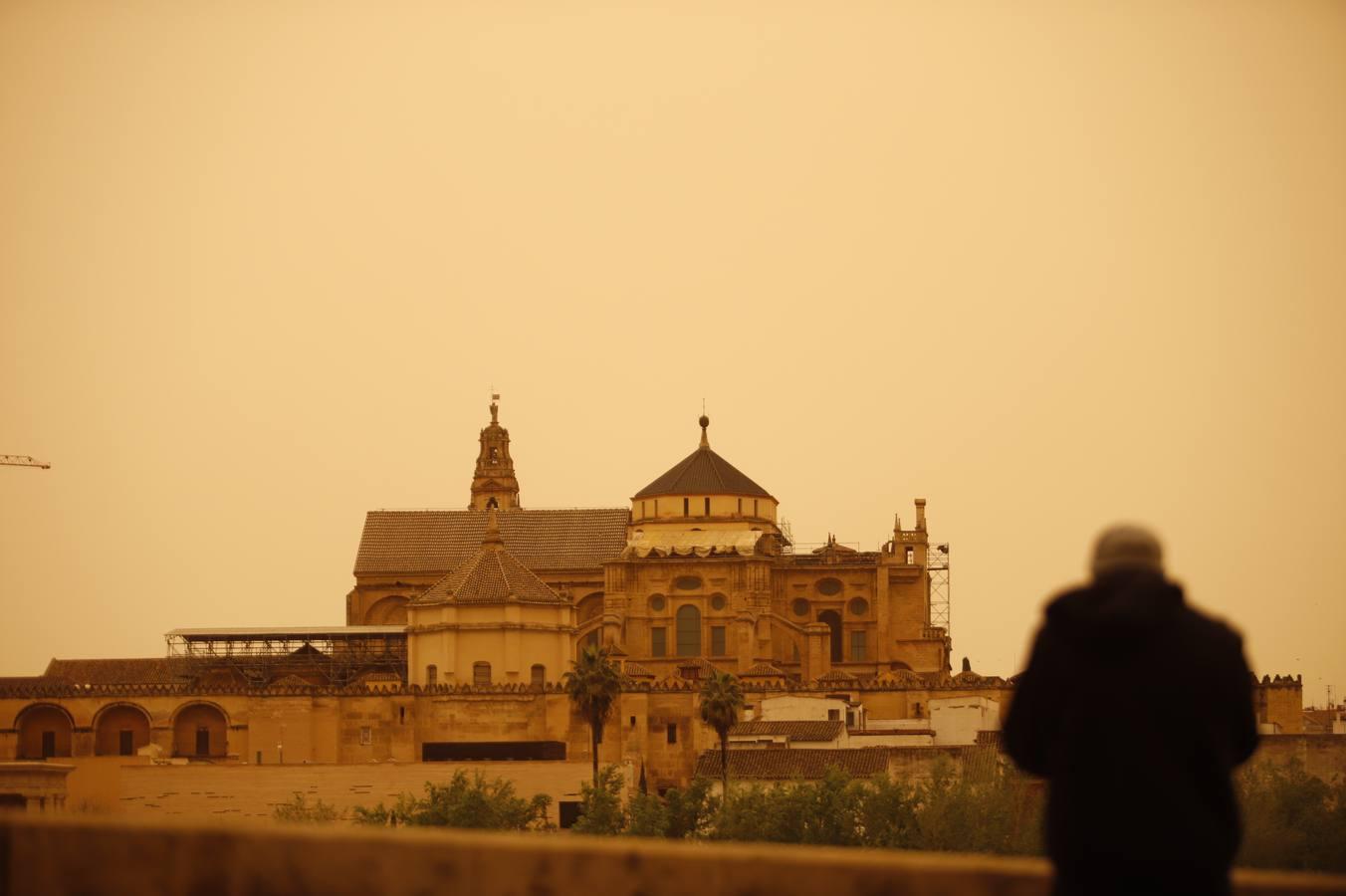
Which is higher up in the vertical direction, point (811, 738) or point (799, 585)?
point (799, 585)

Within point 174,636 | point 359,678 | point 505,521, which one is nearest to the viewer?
point 359,678

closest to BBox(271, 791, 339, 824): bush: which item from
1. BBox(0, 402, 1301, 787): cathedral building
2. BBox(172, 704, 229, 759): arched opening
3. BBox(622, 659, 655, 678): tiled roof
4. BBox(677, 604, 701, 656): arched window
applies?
BBox(0, 402, 1301, 787): cathedral building

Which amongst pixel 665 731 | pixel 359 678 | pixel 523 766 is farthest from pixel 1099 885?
pixel 359 678

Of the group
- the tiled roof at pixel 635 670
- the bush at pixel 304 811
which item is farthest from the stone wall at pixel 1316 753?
the bush at pixel 304 811

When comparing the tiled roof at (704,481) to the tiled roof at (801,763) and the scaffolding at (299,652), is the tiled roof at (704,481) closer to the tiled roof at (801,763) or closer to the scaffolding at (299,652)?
the scaffolding at (299,652)

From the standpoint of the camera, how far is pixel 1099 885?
8195 millimetres

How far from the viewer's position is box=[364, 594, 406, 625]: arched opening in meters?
92.6

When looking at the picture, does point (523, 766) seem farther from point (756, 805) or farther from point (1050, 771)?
point (1050, 771)

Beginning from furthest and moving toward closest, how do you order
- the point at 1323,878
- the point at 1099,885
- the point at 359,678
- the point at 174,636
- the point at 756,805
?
1. the point at 174,636
2. the point at 359,678
3. the point at 756,805
4. the point at 1323,878
5. the point at 1099,885

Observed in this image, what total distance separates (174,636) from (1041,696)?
83510 mm

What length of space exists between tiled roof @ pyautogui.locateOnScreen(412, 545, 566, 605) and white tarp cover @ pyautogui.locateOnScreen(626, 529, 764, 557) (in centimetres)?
747

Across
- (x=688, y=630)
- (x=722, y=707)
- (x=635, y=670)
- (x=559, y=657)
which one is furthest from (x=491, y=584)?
(x=722, y=707)

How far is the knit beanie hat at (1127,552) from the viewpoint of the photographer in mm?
8289

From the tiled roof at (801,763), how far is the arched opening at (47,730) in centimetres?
2576
